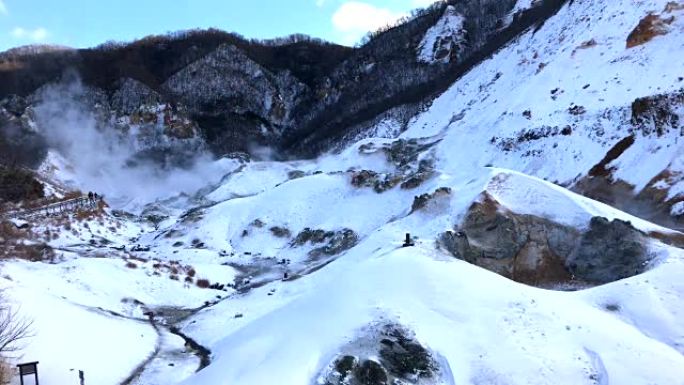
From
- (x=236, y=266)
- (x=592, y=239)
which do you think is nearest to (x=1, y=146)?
(x=236, y=266)

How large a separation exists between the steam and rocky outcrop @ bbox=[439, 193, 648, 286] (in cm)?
5712

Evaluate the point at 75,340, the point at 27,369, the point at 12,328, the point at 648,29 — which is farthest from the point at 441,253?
the point at 648,29

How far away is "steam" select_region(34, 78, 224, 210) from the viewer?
8241 centimetres

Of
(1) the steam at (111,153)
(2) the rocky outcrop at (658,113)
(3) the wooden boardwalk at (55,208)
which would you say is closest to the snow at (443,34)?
(1) the steam at (111,153)

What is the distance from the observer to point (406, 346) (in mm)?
16016

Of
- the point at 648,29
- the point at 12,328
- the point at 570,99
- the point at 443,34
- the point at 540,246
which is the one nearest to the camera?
the point at 12,328

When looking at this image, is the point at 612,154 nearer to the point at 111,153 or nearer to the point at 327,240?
the point at 327,240

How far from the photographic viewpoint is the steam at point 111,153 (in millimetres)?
82406

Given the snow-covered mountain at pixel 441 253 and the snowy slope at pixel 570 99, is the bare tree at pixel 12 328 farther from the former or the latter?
the snowy slope at pixel 570 99

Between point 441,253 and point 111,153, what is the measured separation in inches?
3116

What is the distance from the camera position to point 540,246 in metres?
24.4

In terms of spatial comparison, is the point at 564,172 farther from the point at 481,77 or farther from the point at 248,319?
the point at 481,77

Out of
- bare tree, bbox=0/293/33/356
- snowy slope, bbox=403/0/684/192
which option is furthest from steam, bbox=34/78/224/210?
bare tree, bbox=0/293/33/356

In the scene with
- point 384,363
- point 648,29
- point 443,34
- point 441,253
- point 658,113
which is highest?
point 443,34
